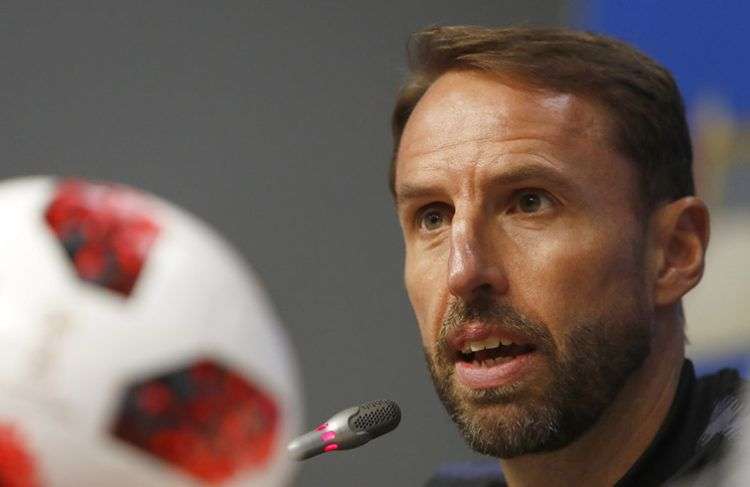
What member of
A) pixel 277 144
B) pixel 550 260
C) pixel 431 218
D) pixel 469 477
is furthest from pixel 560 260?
pixel 277 144

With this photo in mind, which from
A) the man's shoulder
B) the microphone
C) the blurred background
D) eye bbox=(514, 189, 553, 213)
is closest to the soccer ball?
the microphone

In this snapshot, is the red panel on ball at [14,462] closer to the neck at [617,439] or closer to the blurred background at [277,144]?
the neck at [617,439]

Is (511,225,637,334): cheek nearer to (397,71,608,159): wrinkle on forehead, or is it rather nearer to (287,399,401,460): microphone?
(397,71,608,159): wrinkle on forehead

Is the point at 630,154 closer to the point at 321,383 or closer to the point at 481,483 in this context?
the point at 481,483

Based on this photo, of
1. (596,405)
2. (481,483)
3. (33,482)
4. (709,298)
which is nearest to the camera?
(33,482)

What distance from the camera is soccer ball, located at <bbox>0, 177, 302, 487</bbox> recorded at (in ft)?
2.47

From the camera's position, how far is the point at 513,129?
154cm

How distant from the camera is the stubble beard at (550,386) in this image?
1.47 metres

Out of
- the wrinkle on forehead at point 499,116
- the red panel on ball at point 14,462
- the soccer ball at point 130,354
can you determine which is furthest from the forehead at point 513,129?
the red panel on ball at point 14,462

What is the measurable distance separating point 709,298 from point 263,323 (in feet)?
4.86

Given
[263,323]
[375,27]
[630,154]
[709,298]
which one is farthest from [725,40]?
[263,323]

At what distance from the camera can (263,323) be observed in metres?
0.83

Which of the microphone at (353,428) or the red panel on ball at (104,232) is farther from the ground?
the red panel on ball at (104,232)

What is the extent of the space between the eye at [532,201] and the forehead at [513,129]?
5cm
